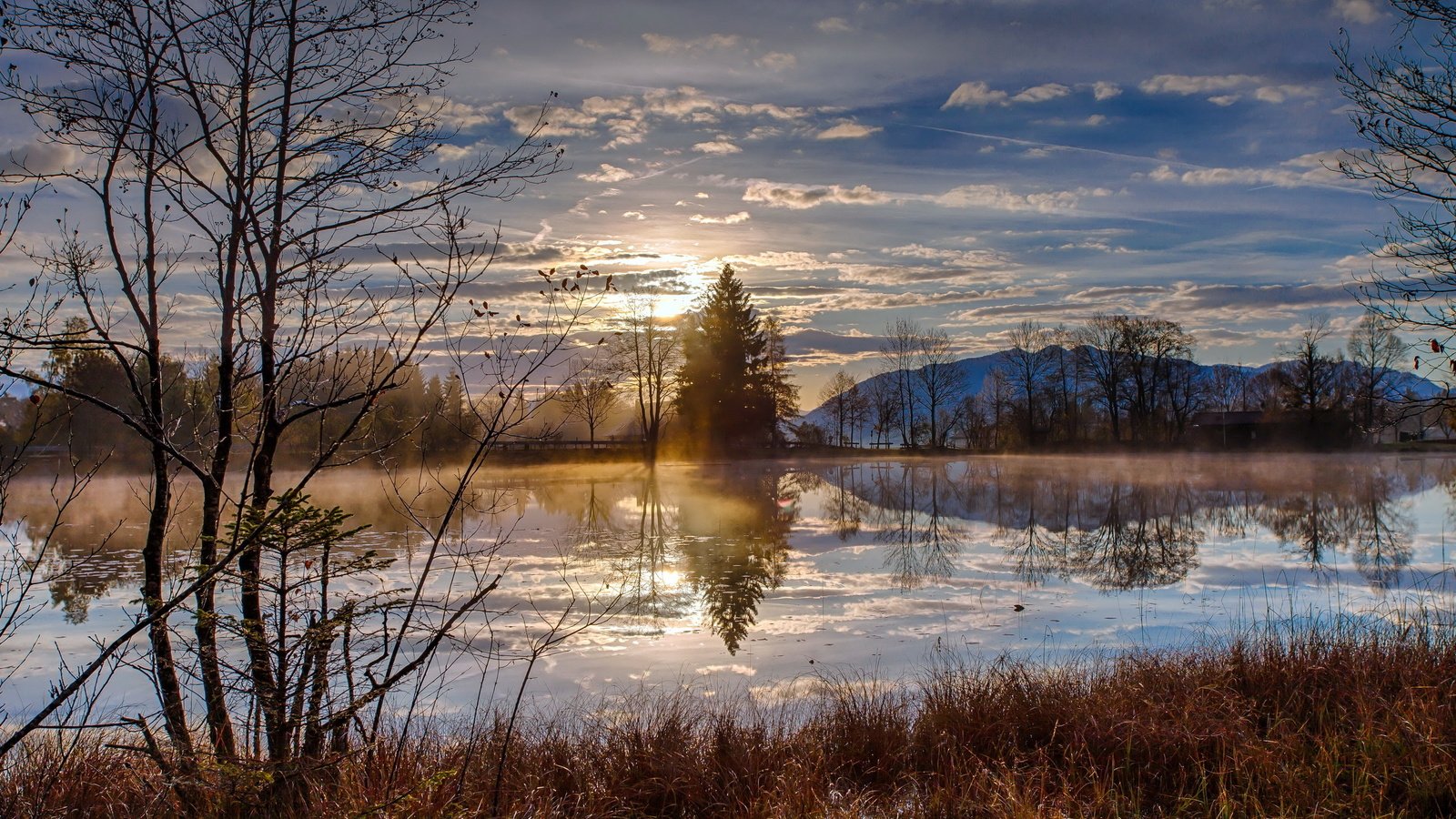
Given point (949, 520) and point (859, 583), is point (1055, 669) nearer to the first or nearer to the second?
point (859, 583)

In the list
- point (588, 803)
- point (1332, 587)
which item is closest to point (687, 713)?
point (588, 803)

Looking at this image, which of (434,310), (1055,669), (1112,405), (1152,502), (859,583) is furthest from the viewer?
(1112,405)

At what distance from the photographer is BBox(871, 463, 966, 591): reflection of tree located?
14781 millimetres

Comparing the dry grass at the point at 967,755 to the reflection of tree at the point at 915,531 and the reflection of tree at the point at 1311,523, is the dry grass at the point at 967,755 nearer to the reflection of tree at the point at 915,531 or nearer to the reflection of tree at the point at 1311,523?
the reflection of tree at the point at 915,531

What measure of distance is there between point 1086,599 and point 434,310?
10.4m

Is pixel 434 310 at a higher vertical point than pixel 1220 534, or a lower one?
higher

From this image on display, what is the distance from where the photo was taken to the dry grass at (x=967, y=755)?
15.9ft

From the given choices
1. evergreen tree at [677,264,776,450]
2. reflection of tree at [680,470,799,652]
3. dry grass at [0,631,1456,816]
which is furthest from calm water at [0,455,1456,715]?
evergreen tree at [677,264,776,450]

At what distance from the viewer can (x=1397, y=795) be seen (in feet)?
17.2

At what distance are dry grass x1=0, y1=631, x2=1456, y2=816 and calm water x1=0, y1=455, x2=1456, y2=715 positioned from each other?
3.46 ft

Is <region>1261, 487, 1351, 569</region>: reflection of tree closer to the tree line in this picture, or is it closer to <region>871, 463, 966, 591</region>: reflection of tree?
<region>871, 463, 966, 591</region>: reflection of tree

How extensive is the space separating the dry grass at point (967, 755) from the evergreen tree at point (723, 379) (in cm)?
4145

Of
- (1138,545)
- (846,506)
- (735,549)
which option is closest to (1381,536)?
(1138,545)

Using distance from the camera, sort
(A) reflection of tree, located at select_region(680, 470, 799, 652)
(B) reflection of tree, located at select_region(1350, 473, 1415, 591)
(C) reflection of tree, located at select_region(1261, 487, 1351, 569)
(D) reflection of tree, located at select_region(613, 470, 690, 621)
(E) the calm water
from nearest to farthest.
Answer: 1. (E) the calm water
2. (A) reflection of tree, located at select_region(680, 470, 799, 652)
3. (D) reflection of tree, located at select_region(613, 470, 690, 621)
4. (B) reflection of tree, located at select_region(1350, 473, 1415, 591)
5. (C) reflection of tree, located at select_region(1261, 487, 1351, 569)
